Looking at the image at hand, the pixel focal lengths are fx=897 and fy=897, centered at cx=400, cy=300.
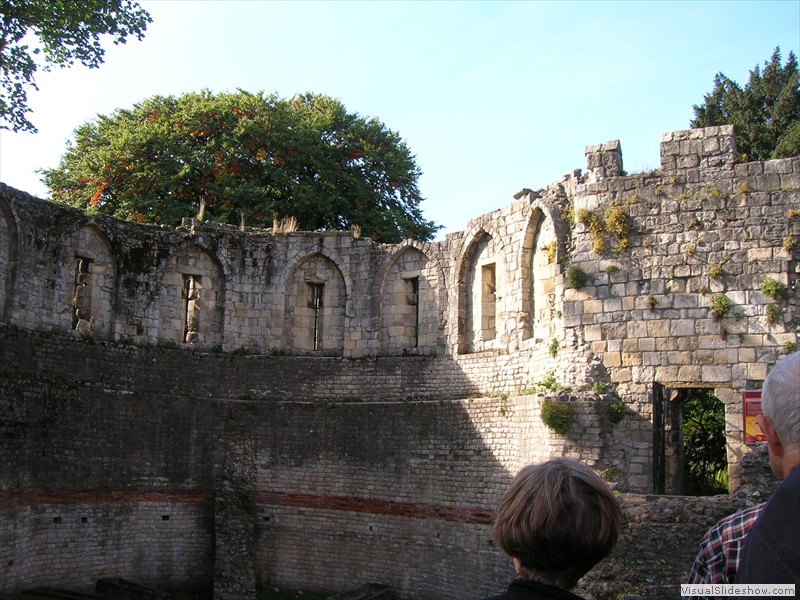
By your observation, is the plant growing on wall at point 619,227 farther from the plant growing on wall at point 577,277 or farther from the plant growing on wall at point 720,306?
the plant growing on wall at point 720,306

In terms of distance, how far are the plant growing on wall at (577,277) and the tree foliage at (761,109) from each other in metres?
17.6

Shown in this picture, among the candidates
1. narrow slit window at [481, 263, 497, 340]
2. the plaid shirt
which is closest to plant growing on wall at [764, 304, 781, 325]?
narrow slit window at [481, 263, 497, 340]

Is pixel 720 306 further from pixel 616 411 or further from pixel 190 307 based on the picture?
pixel 190 307

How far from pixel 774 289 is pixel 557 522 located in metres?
11.8

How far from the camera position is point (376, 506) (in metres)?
19.5

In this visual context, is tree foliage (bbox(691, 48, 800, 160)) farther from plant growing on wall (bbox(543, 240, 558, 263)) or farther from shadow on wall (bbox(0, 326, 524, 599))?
shadow on wall (bbox(0, 326, 524, 599))

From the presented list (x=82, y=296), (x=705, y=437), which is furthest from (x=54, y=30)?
(x=705, y=437)

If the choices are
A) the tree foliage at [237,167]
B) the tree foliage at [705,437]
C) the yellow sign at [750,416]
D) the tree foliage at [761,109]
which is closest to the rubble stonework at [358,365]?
the yellow sign at [750,416]

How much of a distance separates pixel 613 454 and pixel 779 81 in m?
24.8

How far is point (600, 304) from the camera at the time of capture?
15164mm

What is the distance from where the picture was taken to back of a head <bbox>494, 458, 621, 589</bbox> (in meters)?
3.51

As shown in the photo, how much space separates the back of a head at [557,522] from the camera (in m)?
3.51

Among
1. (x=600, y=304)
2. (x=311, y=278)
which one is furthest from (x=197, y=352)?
(x=600, y=304)

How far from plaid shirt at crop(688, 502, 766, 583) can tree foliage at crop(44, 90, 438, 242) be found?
2426cm
